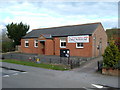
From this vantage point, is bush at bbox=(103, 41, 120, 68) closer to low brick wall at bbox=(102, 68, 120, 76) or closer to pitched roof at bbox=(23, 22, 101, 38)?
low brick wall at bbox=(102, 68, 120, 76)

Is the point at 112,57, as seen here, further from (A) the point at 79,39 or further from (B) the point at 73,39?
(B) the point at 73,39

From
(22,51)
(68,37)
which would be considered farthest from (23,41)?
(68,37)

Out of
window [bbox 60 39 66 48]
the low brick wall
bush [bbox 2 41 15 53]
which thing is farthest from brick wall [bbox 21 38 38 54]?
the low brick wall

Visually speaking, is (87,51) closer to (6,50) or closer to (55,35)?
(55,35)

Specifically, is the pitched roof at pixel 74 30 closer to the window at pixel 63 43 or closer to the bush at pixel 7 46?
the window at pixel 63 43

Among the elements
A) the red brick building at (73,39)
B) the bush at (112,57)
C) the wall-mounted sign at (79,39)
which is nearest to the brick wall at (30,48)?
the red brick building at (73,39)

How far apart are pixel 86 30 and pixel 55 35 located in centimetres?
559

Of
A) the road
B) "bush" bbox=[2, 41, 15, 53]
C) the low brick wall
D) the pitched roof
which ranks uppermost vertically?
the pitched roof

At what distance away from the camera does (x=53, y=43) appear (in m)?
26.5

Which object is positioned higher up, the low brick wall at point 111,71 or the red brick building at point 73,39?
the red brick building at point 73,39

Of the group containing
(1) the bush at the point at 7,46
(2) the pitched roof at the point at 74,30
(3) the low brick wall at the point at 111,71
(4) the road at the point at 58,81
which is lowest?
(4) the road at the point at 58,81

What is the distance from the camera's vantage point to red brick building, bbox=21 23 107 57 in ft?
73.4

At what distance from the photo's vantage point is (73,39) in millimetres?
23797

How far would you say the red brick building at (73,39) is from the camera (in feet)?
73.4
